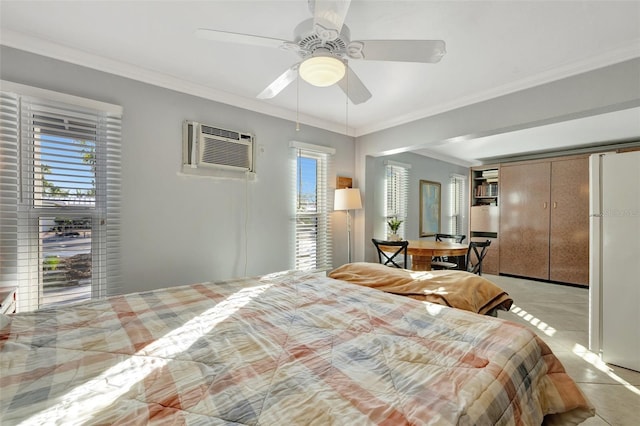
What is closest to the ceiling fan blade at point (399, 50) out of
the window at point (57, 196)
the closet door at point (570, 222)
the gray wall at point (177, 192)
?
the gray wall at point (177, 192)

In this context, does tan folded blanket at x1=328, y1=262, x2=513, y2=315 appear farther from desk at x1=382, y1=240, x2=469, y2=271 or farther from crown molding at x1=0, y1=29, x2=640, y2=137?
crown molding at x1=0, y1=29, x2=640, y2=137

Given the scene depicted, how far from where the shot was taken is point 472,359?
3.24 feet

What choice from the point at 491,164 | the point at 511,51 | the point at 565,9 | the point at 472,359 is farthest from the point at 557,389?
the point at 491,164

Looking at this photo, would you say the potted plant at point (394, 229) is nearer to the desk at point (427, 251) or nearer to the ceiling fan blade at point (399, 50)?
the desk at point (427, 251)

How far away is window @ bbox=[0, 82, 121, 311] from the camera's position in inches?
77.3

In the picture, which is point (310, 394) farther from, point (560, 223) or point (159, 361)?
point (560, 223)

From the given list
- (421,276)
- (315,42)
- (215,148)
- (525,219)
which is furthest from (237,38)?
(525,219)

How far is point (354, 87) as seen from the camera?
1993mm

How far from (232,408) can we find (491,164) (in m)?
6.57

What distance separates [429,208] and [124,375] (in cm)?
547

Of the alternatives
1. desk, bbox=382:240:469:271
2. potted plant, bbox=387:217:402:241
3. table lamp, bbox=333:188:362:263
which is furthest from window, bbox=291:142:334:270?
potted plant, bbox=387:217:402:241

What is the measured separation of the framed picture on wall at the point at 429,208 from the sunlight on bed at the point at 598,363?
3.01m

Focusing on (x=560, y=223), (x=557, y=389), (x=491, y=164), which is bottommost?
(x=557, y=389)

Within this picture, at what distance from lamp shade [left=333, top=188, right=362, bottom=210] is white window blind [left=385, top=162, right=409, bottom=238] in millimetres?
1063
